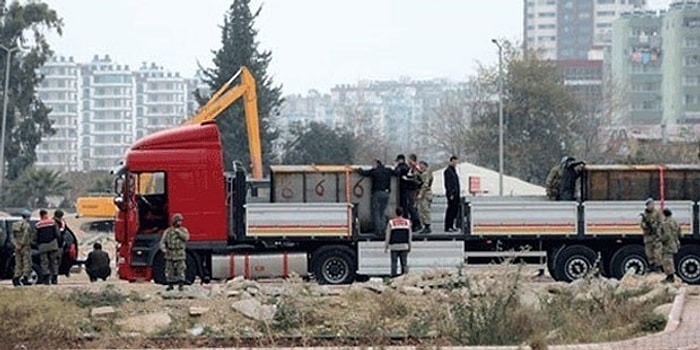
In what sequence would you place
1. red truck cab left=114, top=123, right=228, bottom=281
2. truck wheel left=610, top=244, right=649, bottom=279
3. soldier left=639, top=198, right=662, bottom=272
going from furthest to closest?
truck wheel left=610, top=244, right=649, bottom=279 < red truck cab left=114, top=123, right=228, bottom=281 < soldier left=639, top=198, right=662, bottom=272

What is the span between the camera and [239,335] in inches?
862

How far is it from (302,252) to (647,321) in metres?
11.0

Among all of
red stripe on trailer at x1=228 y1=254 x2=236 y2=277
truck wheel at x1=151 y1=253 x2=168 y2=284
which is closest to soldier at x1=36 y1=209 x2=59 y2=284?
truck wheel at x1=151 y1=253 x2=168 y2=284

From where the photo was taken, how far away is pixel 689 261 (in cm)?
3088

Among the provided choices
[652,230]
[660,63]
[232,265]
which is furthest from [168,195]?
[660,63]

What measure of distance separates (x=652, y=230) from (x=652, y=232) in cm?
5

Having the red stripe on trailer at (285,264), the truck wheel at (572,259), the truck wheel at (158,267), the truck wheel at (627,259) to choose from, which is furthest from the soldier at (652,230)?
the truck wheel at (158,267)

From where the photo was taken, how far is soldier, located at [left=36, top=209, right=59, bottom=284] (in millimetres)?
29391

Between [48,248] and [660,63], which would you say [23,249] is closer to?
[48,248]

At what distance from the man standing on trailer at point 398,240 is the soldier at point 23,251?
707 centimetres

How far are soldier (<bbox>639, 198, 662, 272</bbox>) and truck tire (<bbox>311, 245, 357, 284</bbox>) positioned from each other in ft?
19.5

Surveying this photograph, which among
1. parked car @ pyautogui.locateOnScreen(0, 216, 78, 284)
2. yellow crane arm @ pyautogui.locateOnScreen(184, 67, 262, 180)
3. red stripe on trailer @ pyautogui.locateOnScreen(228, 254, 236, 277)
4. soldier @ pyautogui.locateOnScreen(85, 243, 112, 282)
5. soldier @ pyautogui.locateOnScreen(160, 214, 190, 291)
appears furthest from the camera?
yellow crane arm @ pyautogui.locateOnScreen(184, 67, 262, 180)

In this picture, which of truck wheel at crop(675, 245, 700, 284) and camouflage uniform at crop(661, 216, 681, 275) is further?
truck wheel at crop(675, 245, 700, 284)

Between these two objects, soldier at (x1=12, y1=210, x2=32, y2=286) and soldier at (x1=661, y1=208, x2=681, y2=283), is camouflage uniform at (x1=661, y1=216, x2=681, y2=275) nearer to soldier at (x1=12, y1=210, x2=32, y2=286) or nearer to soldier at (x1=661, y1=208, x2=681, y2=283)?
soldier at (x1=661, y1=208, x2=681, y2=283)
